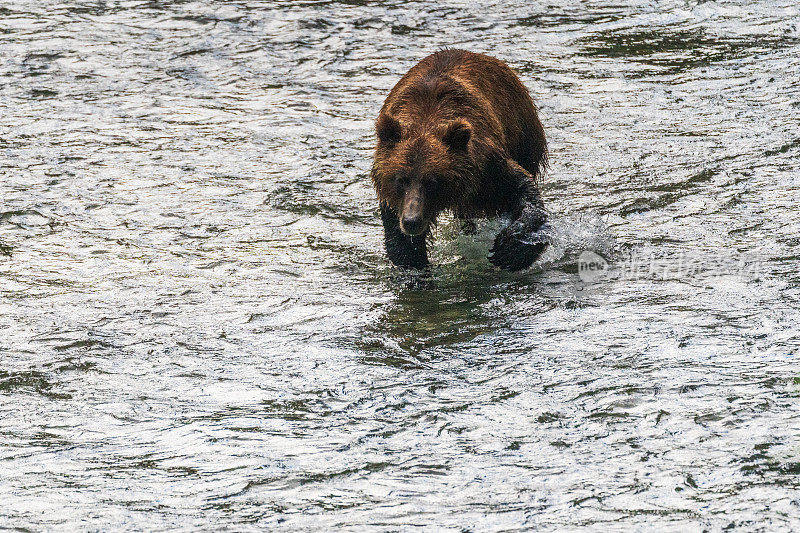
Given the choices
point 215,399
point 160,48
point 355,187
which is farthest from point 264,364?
point 160,48

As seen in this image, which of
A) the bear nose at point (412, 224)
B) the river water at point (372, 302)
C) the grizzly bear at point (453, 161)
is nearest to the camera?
the river water at point (372, 302)

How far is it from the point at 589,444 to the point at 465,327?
186cm

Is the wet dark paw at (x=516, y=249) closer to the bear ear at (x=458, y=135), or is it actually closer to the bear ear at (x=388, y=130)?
the bear ear at (x=458, y=135)

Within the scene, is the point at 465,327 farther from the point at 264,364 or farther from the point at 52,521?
the point at 52,521

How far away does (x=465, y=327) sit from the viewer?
750 cm

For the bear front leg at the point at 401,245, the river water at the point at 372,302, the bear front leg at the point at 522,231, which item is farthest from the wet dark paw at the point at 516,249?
the bear front leg at the point at 401,245

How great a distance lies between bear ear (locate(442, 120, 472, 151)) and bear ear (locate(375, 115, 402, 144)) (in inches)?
13.3

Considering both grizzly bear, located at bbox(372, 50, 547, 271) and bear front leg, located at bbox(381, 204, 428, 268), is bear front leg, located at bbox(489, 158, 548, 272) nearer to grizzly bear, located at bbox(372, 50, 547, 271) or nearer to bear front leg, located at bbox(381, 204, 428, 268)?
grizzly bear, located at bbox(372, 50, 547, 271)

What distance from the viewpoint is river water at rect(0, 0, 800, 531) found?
5.52 meters

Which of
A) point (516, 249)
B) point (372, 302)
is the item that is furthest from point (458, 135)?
point (372, 302)

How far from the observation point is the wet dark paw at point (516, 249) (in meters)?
8.44

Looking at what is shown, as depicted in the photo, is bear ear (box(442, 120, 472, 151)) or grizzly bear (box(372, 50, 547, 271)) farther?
grizzly bear (box(372, 50, 547, 271))

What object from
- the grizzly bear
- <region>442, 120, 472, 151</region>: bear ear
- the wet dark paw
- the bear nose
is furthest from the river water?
<region>442, 120, 472, 151</region>: bear ear

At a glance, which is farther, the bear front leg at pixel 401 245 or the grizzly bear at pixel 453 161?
the bear front leg at pixel 401 245
